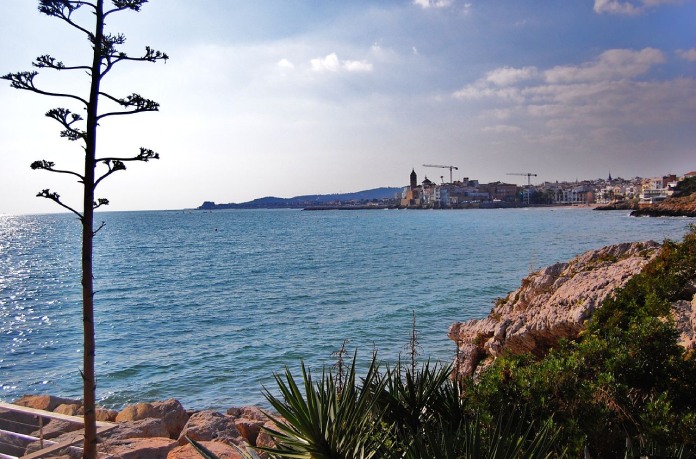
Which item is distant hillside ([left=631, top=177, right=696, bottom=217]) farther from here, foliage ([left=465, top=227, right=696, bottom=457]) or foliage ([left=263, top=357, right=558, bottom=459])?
foliage ([left=263, top=357, right=558, bottom=459])

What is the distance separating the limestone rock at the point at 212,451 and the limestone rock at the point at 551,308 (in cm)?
354

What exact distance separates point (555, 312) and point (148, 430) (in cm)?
714

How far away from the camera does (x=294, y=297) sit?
26141 mm

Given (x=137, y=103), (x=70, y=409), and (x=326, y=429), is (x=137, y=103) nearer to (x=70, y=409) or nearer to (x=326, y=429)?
(x=326, y=429)

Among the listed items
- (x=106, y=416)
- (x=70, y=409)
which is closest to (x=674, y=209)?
(x=106, y=416)

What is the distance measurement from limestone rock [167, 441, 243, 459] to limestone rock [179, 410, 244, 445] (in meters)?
0.58

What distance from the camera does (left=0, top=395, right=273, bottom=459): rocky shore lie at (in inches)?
296

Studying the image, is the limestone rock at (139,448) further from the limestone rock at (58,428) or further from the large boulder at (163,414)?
the large boulder at (163,414)

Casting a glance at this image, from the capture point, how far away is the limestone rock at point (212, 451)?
7379 mm

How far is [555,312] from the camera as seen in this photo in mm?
8445

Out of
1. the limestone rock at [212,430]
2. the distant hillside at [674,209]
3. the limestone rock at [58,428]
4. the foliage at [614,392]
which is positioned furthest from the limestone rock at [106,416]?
the distant hillside at [674,209]

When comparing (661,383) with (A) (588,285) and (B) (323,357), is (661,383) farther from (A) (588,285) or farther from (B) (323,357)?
(B) (323,357)

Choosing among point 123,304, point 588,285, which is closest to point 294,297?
point 123,304

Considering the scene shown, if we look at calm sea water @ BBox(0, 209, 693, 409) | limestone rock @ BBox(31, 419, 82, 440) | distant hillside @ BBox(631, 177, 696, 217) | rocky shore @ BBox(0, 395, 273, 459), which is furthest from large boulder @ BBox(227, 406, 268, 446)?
distant hillside @ BBox(631, 177, 696, 217)
